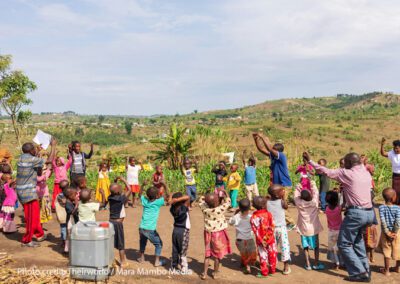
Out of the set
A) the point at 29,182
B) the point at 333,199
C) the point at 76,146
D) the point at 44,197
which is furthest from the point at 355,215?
the point at 44,197

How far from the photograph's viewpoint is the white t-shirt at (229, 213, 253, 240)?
19.0 ft

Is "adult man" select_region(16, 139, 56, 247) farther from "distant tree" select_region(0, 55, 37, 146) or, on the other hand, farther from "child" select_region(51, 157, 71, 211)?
"distant tree" select_region(0, 55, 37, 146)

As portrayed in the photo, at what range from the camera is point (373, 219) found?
5336mm

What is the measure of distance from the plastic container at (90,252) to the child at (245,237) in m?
1.97

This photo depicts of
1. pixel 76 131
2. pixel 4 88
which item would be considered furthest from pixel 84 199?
pixel 76 131

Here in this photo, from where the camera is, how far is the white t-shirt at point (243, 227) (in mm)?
5780

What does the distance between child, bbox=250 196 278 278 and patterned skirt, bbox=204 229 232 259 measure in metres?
0.47

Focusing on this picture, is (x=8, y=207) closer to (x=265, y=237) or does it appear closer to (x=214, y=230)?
(x=214, y=230)

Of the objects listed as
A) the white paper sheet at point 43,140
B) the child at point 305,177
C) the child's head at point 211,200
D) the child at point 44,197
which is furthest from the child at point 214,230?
the child at point 44,197

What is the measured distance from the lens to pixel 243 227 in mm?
5801

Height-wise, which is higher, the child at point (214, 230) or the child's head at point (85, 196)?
the child's head at point (85, 196)

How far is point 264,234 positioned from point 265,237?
47mm

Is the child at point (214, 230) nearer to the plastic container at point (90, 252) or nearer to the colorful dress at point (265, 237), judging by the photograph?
the colorful dress at point (265, 237)

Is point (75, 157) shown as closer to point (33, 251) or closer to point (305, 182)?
point (33, 251)
